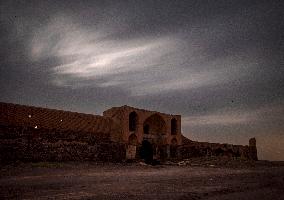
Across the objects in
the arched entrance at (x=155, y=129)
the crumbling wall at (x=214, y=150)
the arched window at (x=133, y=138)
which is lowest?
the crumbling wall at (x=214, y=150)

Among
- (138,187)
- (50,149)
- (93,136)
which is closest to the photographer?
(138,187)

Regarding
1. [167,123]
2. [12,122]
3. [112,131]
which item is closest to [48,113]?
[12,122]

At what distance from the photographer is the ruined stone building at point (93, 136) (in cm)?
2061

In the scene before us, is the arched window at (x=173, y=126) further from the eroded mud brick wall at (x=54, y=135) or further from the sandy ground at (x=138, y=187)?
the sandy ground at (x=138, y=187)

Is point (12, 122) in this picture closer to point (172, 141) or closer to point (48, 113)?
point (48, 113)

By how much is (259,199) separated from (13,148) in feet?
59.1

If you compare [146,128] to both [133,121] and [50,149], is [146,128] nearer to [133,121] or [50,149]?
[133,121]

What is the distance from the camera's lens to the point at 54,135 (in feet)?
91.7

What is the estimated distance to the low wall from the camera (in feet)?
63.7

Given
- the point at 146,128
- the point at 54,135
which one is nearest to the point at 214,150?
the point at 146,128

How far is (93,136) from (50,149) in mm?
10325

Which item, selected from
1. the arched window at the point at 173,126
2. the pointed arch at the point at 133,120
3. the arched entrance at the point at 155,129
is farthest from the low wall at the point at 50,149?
the arched window at the point at 173,126

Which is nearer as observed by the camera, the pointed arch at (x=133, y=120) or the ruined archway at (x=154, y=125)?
the pointed arch at (x=133, y=120)

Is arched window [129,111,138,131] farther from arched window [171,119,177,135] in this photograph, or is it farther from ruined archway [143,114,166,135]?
arched window [171,119,177,135]
